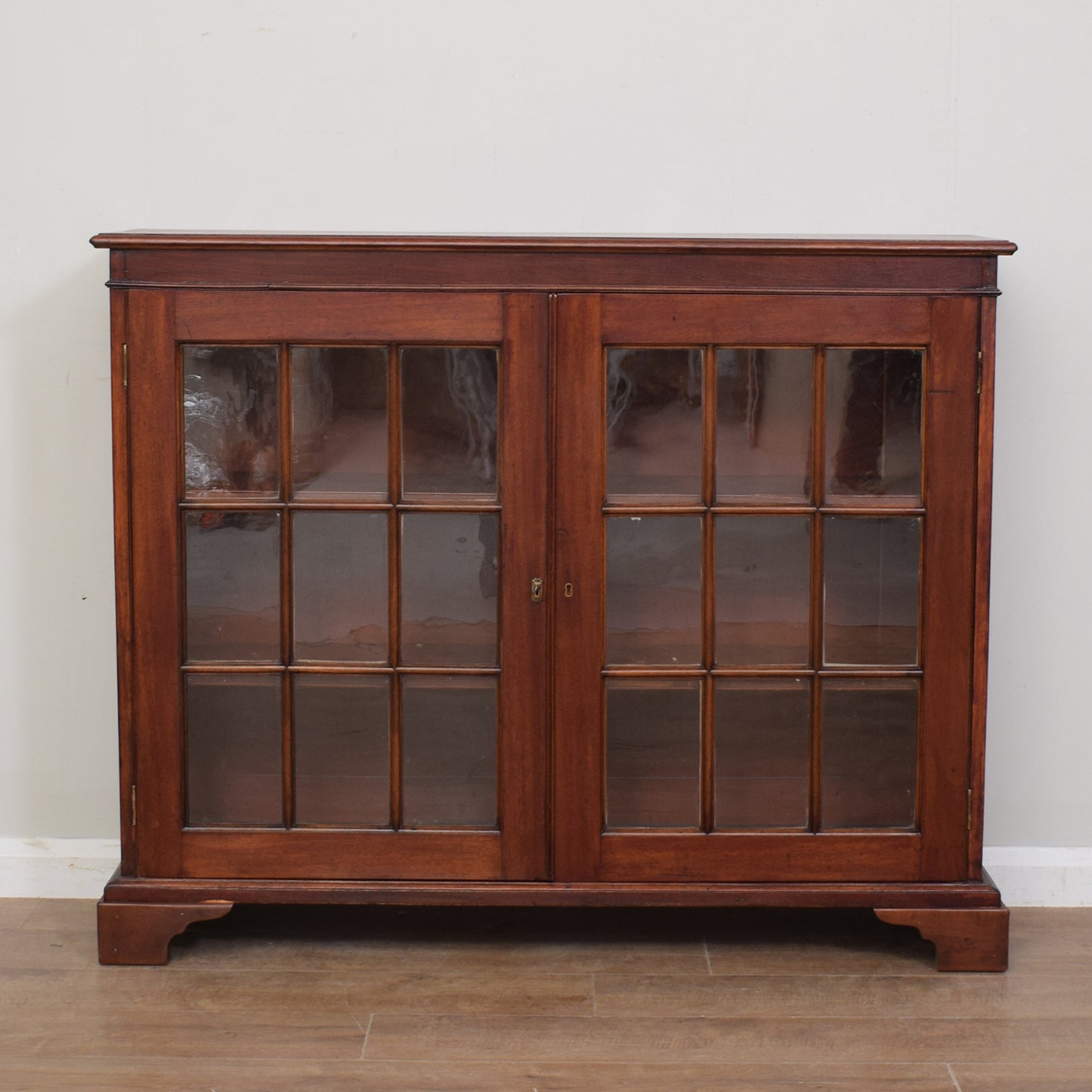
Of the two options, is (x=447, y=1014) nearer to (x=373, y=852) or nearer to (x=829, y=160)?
(x=373, y=852)

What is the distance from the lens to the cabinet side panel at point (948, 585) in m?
2.19

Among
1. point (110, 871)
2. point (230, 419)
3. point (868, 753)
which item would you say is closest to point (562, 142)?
point (230, 419)

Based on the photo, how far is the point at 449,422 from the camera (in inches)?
87.5

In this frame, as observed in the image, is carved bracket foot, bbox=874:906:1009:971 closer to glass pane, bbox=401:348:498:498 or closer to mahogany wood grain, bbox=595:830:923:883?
mahogany wood grain, bbox=595:830:923:883

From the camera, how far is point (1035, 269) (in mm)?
2566

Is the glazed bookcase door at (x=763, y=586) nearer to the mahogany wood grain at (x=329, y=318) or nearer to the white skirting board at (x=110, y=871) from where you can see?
the mahogany wood grain at (x=329, y=318)

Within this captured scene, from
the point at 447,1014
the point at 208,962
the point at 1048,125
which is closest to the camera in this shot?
the point at 447,1014

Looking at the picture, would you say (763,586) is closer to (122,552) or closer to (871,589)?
(871,589)

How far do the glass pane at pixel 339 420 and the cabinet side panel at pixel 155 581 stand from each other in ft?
0.70

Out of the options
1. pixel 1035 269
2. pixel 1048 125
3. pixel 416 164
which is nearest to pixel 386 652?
pixel 416 164

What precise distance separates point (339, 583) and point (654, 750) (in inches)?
24.9

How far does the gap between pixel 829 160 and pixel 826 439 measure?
0.68 m

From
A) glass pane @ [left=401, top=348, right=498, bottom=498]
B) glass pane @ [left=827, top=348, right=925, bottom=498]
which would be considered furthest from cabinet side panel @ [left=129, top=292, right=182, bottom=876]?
glass pane @ [left=827, top=348, right=925, bottom=498]

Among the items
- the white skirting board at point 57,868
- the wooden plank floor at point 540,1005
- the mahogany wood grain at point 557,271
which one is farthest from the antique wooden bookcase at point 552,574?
the white skirting board at point 57,868
